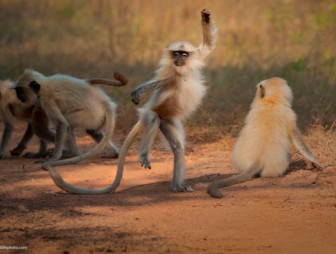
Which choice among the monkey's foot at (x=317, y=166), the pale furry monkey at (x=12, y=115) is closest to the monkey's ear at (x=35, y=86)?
the pale furry monkey at (x=12, y=115)

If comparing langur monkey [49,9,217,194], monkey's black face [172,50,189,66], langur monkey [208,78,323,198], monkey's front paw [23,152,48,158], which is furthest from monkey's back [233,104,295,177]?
monkey's front paw [23,152,48,158]

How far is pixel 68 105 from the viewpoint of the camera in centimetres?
912

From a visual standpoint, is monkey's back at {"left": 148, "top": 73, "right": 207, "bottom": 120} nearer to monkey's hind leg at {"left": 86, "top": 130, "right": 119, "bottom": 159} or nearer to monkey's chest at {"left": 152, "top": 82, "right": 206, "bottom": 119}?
monkey's chest at {"left": 152, "top": 82, "right": 206, "bottom": 119}

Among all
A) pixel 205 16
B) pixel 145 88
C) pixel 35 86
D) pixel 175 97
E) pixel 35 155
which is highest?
pixel 205 16

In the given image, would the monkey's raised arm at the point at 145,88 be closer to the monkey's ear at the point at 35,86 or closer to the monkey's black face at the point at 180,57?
the monkey's black face at the point at 180,57

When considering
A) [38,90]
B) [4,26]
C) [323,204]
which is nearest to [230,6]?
[4,26]

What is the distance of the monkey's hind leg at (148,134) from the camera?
721 cm

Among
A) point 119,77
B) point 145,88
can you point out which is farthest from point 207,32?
point 119,77

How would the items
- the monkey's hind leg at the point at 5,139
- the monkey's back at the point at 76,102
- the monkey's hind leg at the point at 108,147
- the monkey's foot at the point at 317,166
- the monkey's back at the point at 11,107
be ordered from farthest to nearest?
the monkey's back at the point at 11,107, the monkey's hind leg at the point at 5,139, the monkey's hind leg at the point at 108,147, the monkey's back at the point at 76,102, the monkey's foot at the point at 317,166

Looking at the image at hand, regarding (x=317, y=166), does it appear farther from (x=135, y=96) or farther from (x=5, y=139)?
(x=5, y=139)

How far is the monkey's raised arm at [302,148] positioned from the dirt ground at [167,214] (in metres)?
0.11

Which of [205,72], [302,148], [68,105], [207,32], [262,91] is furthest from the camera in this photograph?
[205,72]

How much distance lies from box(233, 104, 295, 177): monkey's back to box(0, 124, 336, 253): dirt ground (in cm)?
17

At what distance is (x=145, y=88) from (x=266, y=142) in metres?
1.33
